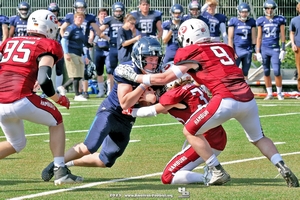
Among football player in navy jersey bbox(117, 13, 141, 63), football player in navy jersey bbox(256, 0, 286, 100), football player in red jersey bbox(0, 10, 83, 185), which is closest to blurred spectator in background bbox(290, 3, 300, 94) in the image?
football player in navy jersey bbox(256, 0, 286, 100)

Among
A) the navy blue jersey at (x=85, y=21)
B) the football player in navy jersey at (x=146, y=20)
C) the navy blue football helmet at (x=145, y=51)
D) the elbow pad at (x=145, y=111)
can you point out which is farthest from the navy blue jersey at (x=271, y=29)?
the elbow pad at (x=145, y=111)

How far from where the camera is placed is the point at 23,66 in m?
6.93

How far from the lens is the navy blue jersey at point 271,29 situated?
16.7m

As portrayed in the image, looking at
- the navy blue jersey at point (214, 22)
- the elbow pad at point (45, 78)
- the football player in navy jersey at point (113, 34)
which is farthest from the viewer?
the football player in navy jersey at point (113, 34)

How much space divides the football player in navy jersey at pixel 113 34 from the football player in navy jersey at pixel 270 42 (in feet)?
9.48

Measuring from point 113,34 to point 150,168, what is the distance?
364 inches

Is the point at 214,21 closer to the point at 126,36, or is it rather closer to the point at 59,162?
the point at 126,36

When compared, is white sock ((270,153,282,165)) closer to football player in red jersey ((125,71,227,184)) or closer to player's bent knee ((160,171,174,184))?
football player in red jersey ((125,71,227,184))

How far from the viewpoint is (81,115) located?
13633 millimetres

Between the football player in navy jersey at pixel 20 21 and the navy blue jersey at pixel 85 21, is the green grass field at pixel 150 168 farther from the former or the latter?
the navy blue jersey at pixel 85 21

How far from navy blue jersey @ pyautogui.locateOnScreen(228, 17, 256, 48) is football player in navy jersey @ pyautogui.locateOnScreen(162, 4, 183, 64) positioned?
1279 millimetres

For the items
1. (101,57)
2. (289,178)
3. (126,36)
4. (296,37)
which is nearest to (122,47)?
(126,36)

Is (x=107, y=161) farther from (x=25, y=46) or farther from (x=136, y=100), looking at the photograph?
(x=25, y=46)

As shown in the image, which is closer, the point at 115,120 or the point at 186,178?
the point at 186,178
